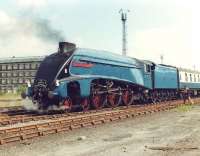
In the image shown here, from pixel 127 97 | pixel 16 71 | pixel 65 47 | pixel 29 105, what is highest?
A: pixel 16 71

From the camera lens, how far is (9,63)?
358 feet

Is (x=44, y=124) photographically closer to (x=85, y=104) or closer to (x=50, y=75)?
(x=50, y=75)

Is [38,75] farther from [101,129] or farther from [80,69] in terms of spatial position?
[101,129]

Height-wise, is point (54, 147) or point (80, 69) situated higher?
point (80, 69)

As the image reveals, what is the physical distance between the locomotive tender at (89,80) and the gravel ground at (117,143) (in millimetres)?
4275

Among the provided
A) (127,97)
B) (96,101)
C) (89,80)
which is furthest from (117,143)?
(127,97)

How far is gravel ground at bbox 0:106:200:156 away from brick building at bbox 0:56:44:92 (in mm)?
91509

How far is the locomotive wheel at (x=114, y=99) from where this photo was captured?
2130 cm

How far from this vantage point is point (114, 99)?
22.0 metres

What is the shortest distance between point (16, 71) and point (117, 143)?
99.6m

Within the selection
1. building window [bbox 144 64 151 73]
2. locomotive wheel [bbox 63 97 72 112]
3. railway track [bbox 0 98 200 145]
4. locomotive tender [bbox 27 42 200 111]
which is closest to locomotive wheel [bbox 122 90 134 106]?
locomotive tender [bbox 27 42 200 111]

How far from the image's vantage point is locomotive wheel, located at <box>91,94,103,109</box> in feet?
65.1

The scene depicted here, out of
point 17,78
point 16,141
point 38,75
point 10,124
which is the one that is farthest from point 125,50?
point 17,78

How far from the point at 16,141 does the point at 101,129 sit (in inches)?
147
